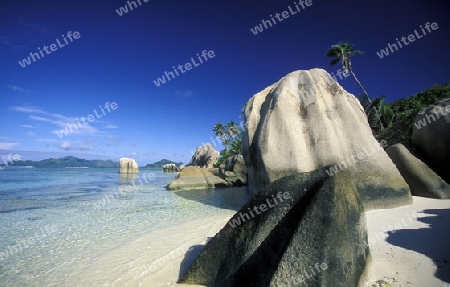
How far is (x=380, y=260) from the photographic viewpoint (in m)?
3.74

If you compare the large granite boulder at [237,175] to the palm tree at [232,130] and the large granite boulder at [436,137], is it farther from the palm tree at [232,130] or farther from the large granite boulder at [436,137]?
the palm tree at [232,130]

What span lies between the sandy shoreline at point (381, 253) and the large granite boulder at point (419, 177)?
0.48 meters

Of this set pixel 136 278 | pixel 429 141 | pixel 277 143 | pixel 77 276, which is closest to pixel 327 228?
pixel 136 278

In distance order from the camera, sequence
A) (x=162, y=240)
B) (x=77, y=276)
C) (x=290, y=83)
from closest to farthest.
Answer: (x=77, y=276) < (x=162, y=240) < (x=290, y=83)

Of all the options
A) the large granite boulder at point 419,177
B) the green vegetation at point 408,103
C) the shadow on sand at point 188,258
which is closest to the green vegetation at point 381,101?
the green vegetation at point 408,103

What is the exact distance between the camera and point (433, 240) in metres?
4.17

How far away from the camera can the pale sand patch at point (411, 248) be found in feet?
10.8

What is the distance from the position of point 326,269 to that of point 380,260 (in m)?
1.46

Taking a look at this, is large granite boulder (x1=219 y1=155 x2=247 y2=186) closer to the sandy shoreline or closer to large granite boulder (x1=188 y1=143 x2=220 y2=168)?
the sandy shoreline

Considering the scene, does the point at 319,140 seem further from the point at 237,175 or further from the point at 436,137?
the point at 237,175

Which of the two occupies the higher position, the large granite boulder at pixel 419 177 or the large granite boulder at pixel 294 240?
the large granite boulder at pixel 294 240

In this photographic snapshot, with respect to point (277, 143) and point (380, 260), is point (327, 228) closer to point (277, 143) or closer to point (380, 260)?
point (380, 260)

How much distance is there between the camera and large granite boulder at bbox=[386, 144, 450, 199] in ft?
24.8

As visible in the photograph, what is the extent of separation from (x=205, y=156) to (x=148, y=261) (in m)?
64.3
